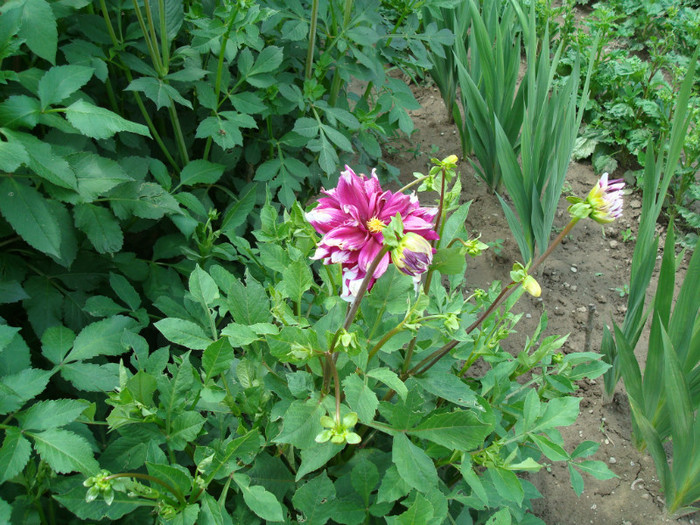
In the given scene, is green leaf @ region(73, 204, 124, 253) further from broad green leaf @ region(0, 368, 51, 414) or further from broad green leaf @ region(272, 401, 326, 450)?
broad green leaf @ region(272, 401, 326, 450)

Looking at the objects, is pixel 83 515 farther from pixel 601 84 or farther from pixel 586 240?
pixel 601 84

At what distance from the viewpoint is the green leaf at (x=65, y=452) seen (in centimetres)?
80

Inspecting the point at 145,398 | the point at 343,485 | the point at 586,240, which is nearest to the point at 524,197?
the point at 586,240

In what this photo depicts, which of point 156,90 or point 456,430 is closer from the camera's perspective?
point 456,430

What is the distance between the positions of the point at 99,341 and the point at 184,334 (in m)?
0.19

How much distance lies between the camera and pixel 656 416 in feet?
4.75

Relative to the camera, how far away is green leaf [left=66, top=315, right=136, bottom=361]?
998 millimetres

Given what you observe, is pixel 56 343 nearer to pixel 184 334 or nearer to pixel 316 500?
pixel 184 334

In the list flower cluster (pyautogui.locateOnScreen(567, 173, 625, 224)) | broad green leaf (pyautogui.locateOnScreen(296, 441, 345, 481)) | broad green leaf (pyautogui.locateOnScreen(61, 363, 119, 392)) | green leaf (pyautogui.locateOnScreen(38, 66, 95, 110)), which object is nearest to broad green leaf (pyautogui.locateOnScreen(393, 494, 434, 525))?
broad green leaf (pyautogui.locateOnScreen(296, 441, 345, 481))

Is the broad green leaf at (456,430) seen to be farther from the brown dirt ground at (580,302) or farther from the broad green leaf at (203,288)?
the brown dirt ground at (580,302)

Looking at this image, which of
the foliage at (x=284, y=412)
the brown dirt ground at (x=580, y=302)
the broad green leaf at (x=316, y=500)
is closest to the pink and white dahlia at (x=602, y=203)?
the foliage at (x=284, y=412)

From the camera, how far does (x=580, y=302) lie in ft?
6.43

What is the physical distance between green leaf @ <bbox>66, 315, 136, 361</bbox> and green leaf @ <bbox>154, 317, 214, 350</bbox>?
120 mm

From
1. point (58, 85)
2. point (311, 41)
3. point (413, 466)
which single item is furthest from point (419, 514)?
point (311, 41)
